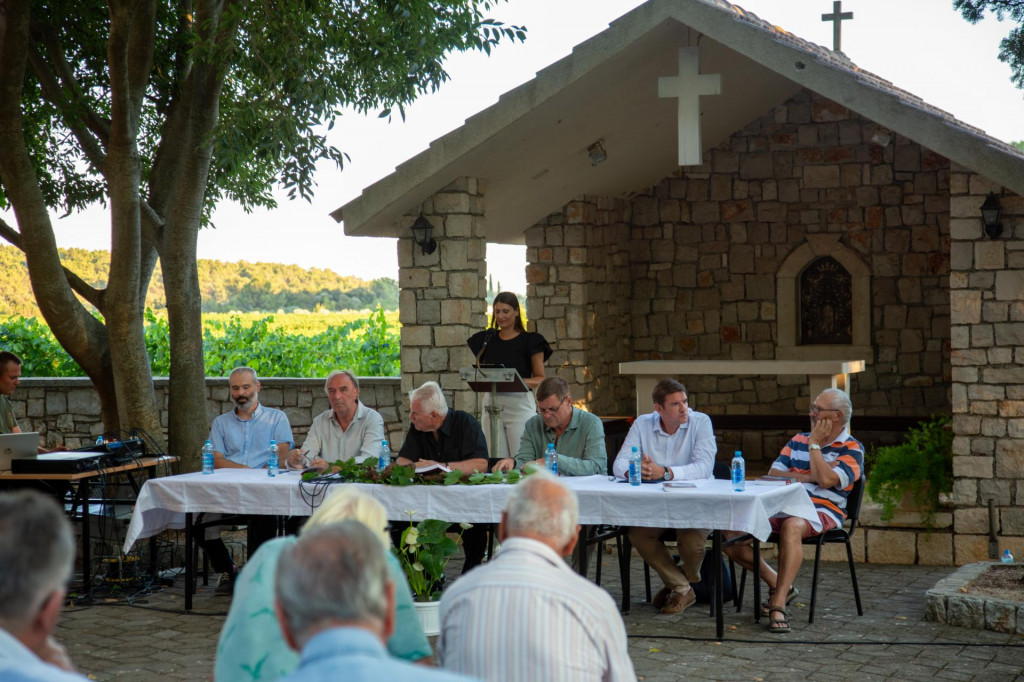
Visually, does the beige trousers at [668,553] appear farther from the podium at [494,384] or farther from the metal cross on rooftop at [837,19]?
the metal cross on rooftop at [837,19]

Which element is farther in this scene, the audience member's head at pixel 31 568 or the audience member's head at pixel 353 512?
the audience member's head at pixel 353 512

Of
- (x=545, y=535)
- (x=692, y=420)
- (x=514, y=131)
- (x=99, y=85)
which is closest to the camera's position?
(x=545, y=535)

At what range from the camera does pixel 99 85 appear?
1028 cm

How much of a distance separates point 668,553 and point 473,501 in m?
1.20

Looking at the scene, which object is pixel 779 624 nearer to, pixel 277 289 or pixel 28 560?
pixel 28 560

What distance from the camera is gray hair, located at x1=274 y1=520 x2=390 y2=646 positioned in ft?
6.24

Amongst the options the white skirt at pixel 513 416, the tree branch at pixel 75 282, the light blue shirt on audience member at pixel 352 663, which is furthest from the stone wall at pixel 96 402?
the light blue shirt on audience member at pixel 352 663

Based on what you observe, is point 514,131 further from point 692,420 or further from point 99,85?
point 99,85

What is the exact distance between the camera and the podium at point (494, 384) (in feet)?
23.0

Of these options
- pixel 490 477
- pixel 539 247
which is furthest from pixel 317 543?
pixel 539 247

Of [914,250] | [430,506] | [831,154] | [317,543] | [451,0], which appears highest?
[451,0]

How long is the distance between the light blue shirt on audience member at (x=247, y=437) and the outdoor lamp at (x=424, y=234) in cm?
197

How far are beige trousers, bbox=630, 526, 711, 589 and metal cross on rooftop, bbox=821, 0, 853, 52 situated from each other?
271 inches

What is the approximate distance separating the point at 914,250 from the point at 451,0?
17.2ft
